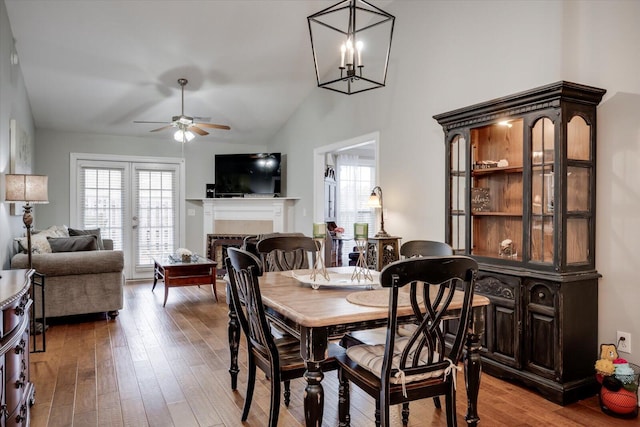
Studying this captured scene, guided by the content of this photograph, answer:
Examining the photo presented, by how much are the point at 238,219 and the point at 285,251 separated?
4365 mm

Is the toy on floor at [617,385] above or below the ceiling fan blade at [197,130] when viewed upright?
below

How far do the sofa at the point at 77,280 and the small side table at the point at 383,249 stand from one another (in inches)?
106

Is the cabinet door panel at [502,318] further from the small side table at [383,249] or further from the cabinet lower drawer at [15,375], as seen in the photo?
the cabinet lower drawer at [15,375]

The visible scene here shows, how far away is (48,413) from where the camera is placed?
2.60 metres

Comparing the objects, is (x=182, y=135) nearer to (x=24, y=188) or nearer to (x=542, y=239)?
(x=24, y=188)

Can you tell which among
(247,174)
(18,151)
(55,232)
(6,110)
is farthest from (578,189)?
(55,232)

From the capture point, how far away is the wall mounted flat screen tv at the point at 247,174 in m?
7.32

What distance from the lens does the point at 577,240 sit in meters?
2.88

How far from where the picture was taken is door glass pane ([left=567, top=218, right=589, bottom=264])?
2.84 metres

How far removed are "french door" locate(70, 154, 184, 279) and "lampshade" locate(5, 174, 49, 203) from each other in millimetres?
3339

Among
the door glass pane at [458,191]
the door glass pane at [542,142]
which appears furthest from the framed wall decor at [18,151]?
the door glass pane at [542,142]

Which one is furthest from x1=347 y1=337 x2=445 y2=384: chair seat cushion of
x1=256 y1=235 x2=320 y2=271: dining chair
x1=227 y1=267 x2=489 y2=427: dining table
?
x1=256 y1=235 x2=320 y2=271: dining chair

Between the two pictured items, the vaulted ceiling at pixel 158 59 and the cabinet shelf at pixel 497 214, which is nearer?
the cabinet shelf at pixel 497 214

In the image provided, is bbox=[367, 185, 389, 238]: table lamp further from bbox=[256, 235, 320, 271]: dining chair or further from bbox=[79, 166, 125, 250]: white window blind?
bbox=[79, 166, 125, 250]: white window blind
